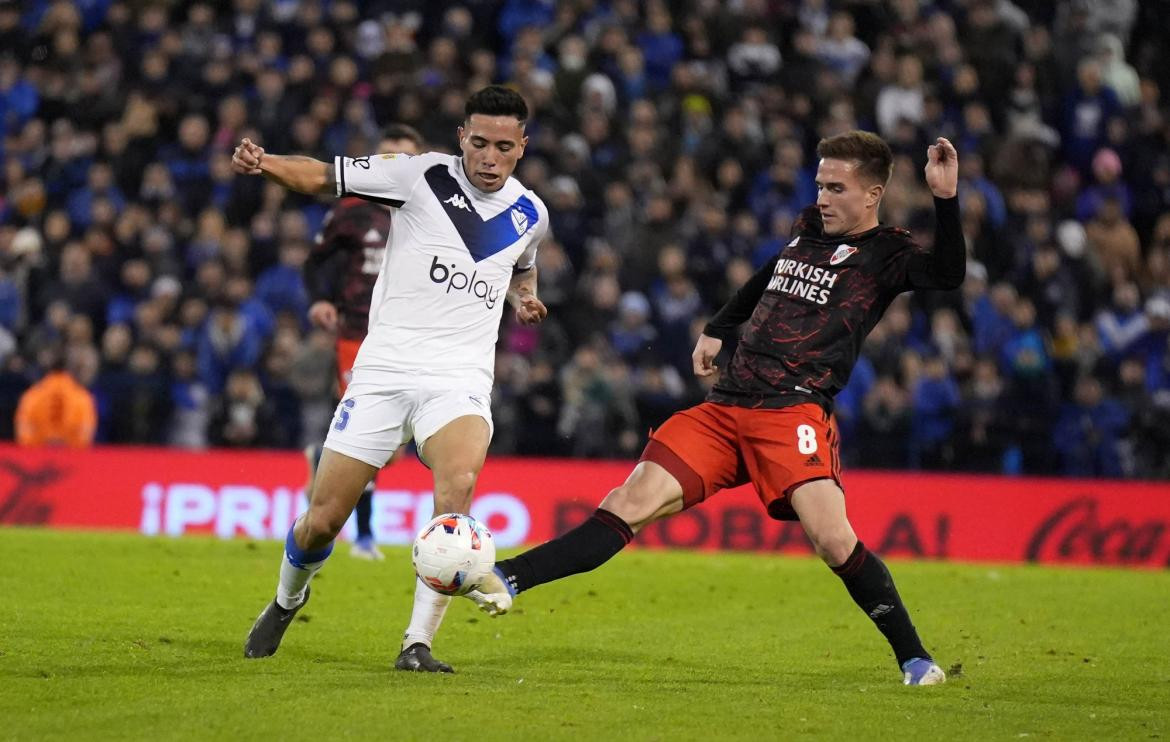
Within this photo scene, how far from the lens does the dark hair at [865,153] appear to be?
7.97 m

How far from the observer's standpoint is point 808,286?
8.09 meters

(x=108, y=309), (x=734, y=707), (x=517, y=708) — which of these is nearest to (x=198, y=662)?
(x=517, y=708)

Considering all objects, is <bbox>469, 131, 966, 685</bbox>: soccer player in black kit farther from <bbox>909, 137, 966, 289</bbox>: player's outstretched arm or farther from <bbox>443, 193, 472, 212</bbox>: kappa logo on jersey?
<bbox>443, 193, 472, 212</bbox>: kappa logo on jersey

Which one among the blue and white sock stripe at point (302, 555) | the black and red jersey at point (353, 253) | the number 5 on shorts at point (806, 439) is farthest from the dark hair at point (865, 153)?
the black and red jersey at point (353, 253)

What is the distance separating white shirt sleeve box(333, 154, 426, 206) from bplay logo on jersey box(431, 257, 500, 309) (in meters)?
0.36

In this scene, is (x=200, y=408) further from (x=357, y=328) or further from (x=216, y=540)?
(x=357, y=328)

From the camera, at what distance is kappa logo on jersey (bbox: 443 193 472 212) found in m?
7.90

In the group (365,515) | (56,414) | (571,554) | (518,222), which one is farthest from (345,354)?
(56,414)

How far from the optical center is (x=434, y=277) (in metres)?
7.82

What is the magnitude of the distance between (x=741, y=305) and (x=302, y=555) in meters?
2.52

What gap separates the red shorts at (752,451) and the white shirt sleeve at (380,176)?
65.8 inches

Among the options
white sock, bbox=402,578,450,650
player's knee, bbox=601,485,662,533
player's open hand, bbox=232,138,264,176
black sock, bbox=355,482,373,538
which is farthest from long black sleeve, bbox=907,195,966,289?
black sock, bbox=355,482,373,538

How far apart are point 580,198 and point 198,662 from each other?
39.2 ft

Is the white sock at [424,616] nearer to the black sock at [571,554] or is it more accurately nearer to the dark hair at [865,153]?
the black sock at [571,554]
